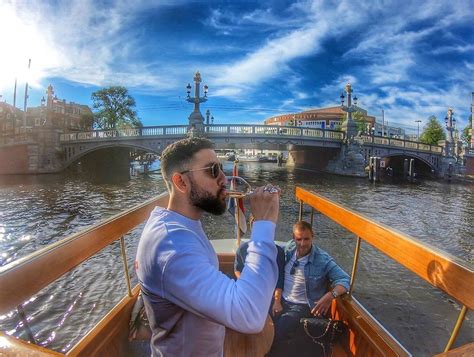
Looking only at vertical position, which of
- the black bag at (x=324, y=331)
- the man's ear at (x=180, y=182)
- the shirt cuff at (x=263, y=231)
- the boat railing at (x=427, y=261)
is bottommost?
the black bag at (x=324, y=331)

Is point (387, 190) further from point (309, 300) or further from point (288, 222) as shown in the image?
point (309, 300)

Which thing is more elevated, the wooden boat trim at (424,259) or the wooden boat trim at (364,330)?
the wooden boat trim at (424,259)

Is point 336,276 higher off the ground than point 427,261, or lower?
lower

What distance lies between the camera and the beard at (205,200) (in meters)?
1.25

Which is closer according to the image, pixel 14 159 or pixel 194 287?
pixel 194 287

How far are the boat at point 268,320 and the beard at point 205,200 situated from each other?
2.12 ft

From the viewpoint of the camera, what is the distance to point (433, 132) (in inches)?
1832

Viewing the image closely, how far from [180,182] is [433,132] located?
5429 centimetres

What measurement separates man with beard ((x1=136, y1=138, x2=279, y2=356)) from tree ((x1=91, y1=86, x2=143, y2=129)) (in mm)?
49513

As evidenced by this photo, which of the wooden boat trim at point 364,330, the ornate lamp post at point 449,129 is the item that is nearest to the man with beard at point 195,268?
the wooden boat trim at point 364,330

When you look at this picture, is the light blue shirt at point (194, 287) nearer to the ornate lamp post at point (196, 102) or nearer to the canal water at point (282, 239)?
the canal water at point (282, 239)

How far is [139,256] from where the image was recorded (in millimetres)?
1142

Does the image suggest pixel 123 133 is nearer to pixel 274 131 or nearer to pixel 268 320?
pixel 274 131

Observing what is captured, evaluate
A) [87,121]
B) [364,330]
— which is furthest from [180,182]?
[87,121]
